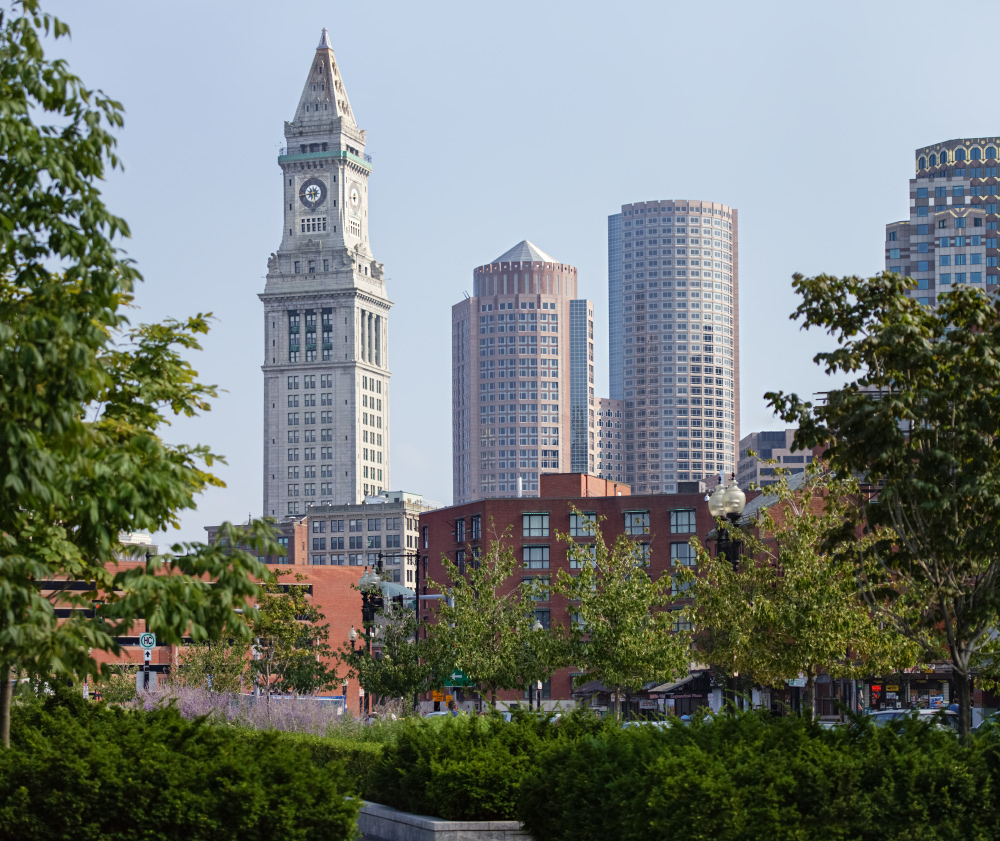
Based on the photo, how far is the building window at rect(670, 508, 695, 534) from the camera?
379ft

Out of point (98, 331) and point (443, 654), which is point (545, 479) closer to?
point (443, 654)

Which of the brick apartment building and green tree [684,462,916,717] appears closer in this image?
green tree [684,462,916,717]

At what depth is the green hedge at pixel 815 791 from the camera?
537 inches

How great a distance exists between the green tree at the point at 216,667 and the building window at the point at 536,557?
3958cm

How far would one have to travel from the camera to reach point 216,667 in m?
77.0

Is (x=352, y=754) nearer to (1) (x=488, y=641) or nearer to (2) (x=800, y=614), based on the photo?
(2) (x=800, y=614)

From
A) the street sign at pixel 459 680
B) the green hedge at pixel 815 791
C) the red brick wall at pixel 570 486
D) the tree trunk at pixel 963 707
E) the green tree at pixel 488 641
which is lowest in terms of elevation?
the street sign at pixel 459 680

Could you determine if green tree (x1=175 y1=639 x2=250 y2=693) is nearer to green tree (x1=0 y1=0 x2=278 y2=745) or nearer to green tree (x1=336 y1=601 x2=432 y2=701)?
green tree (x1=336 y1=601 x2=432 y2=701)

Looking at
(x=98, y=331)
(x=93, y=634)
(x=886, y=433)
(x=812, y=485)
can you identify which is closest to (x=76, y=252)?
(x=98, y=331)

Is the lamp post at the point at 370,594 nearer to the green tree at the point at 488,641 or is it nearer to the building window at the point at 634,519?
the green tree at the point at 488,641

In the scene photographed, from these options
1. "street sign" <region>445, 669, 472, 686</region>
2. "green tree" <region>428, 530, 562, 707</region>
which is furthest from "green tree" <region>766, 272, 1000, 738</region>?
"street sign" <region>445, 669, 472, 686</region>

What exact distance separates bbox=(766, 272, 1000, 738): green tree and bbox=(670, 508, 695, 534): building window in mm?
97886

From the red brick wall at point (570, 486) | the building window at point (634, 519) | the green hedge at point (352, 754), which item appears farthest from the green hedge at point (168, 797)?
the red brick wall at point (570, 486)

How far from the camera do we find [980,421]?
1672 cm
